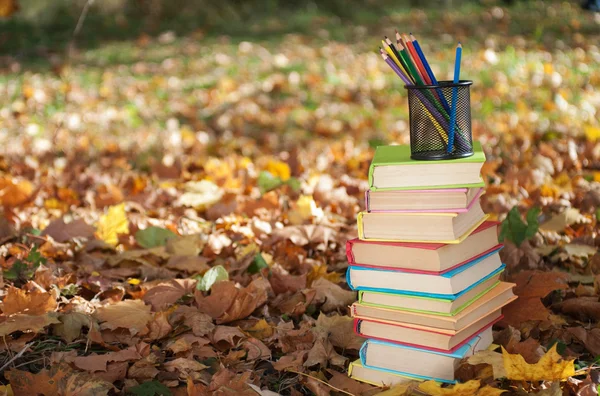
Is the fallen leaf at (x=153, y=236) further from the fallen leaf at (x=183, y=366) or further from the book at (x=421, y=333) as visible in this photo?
the book at (x=421, y=333)

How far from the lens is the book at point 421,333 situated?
69.2 inches

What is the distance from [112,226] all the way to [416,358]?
55.5 inches

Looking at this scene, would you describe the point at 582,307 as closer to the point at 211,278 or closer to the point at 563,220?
the point at 563,220

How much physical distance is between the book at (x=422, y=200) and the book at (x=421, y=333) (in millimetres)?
305

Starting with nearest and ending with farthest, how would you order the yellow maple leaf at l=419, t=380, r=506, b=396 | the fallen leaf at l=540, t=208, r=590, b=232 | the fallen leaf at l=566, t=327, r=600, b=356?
the yellow maple leaf at l=419, t=380, r=506, b=396 → the fallen leaf at l=566, t=327, r=600, b=356 → the fallen leaf at l=540, t=208, r=590, b=232

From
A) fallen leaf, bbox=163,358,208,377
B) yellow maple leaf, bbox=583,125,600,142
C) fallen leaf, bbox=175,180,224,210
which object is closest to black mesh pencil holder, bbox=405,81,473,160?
fallen leaf, bbox=163,358,208,377

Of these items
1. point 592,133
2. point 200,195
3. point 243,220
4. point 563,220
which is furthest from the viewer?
point 592,133

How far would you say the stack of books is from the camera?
5.61ft

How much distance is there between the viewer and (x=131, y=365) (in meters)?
1.87

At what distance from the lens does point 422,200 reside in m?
1.72

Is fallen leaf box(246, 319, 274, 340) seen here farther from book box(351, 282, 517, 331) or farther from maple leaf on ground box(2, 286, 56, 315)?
maple leaf on ground box(2, 286, 56, 315)

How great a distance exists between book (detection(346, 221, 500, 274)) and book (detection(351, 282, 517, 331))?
0.12m

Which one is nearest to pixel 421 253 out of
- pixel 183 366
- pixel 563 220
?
pixel 183 366

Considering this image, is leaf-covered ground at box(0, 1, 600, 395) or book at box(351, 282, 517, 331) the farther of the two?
leaf-covered ground at box(0, 1, 600, 395)
